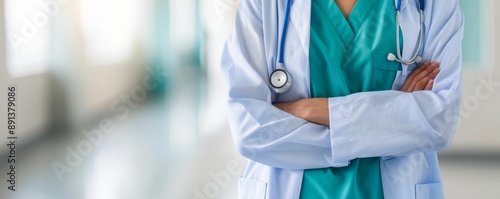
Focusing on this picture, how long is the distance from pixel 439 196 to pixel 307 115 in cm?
33

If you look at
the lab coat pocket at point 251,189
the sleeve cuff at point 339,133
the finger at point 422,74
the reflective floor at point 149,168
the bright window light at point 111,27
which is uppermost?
the bright window light at point 111,27

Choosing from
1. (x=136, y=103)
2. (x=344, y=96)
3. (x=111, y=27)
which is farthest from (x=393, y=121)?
(x=111, y=27)

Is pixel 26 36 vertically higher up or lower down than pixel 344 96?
higher up

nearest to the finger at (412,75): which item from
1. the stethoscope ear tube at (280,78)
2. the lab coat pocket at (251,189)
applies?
the stethoscope ear tube at (280,78)

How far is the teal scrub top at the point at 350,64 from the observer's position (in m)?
1.30

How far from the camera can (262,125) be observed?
1.30 metres

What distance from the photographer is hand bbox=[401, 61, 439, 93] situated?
133 cm

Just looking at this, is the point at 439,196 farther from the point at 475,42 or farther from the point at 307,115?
the point at 475,42

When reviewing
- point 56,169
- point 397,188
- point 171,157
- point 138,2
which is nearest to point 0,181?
point 56,169

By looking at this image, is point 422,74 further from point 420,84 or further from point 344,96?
point 344,96

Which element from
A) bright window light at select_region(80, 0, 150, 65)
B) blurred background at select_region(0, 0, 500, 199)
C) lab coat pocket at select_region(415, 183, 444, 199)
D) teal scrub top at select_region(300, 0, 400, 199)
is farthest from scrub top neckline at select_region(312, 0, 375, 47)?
bright window light at select_region(80, 0, 150, 65)

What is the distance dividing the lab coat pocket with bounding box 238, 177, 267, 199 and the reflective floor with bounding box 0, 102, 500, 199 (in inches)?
28.6

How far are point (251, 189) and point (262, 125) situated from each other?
0.16 meters

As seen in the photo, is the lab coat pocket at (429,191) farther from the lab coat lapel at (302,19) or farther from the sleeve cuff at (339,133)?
the lab coat lapel at (302,19)
